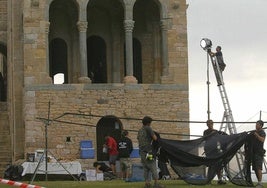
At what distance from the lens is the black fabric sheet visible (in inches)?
784

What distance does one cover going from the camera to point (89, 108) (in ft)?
98.7

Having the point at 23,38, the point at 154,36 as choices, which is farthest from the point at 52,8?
the point at 154,36

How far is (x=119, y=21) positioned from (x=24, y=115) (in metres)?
5.80

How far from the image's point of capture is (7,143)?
3519 cm

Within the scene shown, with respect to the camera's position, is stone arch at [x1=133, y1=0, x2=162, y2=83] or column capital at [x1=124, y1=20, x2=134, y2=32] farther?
stone arch at [x1=133, y1=0, x2=162, y2=83]

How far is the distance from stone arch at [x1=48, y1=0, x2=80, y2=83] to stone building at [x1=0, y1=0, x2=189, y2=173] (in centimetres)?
4

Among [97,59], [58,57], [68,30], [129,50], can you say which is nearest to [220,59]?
[129,50]

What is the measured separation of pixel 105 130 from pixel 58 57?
4.75 metres

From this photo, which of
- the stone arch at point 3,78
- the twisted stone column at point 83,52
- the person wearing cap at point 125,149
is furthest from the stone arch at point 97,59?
the stone arch at point 3,78

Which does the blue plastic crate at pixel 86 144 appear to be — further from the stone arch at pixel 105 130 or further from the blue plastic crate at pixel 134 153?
→ the blue plastic crate at pixel 134 153

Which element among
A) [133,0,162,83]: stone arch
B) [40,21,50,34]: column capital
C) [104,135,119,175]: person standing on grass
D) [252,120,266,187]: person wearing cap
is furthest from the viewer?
[133,0,162,83]: stone arch

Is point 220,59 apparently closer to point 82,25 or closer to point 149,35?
point 82,25

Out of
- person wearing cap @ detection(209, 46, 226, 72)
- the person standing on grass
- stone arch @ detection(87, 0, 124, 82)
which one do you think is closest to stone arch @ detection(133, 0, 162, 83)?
stone arch @ detection(87, 0, 124, 82)

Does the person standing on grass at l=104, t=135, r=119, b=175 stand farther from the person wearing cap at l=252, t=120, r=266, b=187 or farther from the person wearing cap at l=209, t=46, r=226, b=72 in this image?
the person wearing cap at l=252, t=120, r=266, b=187
